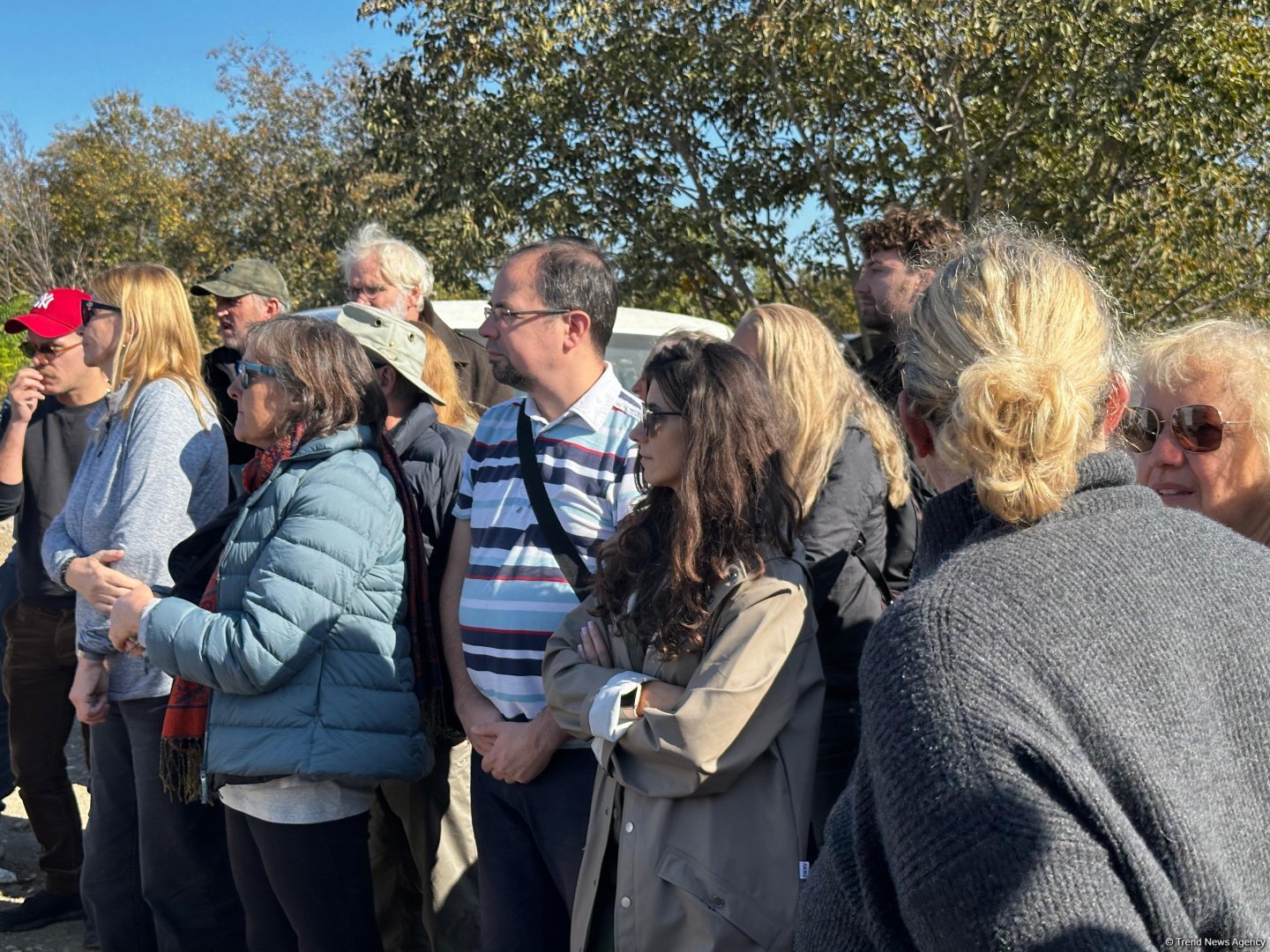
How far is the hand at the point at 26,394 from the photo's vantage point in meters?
4.18

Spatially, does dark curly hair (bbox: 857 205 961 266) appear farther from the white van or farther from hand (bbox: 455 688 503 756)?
the white van

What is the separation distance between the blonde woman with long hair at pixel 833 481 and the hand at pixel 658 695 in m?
0.48

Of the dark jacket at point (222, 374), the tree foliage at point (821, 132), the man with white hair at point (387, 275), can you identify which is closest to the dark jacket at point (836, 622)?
the man with white hair at point (387, 275)

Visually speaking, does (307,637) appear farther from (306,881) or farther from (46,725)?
(46,725)

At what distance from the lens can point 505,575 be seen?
2.76m

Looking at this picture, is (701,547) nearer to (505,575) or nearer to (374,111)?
(505,575)

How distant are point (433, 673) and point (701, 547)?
0.99m

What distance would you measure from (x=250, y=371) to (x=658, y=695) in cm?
140

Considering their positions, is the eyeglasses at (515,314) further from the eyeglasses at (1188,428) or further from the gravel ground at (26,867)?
the gravel ground at (26,867)

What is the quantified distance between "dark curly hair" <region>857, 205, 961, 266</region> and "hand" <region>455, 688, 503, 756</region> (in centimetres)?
202

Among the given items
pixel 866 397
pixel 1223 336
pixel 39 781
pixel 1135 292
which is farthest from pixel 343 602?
pixel 1135 292

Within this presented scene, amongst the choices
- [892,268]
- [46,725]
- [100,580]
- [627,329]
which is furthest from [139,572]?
[627,329]

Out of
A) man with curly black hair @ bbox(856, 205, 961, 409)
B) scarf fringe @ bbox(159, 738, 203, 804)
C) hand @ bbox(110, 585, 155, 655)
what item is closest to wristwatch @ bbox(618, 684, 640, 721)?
scarf fringe @ bbox(159, 738, 203, 804)

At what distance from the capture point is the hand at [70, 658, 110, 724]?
3.33 meters
